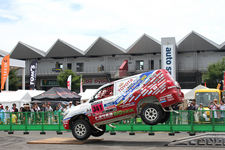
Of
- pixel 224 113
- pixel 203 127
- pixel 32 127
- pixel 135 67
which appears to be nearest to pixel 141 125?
pixel 203 127

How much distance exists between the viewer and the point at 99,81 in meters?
55.2

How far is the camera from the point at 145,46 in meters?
52.5

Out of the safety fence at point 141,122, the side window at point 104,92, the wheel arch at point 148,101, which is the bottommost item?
the safety fence at point 141,122

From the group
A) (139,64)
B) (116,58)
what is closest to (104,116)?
(139,64)

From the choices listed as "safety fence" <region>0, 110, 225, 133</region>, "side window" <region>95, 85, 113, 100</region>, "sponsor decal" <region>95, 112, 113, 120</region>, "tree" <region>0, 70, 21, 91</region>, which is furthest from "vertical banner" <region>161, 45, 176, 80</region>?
"tree" <region>0, 70, 21, 91</region>

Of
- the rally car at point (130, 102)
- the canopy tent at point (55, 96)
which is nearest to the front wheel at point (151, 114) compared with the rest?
the rally car at point (130, 102)

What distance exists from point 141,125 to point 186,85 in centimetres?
3811

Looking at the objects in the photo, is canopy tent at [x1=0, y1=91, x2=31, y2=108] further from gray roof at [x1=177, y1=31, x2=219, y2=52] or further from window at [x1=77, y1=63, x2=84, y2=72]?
gray roof at [x1=177, y1=31, x2=219, y2=52]

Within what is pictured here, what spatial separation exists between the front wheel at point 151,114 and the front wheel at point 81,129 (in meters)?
2.47

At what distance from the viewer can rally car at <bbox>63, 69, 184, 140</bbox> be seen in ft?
38.1

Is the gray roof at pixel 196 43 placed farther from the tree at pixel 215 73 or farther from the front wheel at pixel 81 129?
the front wheel at pixel 81 129

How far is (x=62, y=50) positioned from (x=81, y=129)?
44198mm

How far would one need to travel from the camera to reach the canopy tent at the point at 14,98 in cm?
2667

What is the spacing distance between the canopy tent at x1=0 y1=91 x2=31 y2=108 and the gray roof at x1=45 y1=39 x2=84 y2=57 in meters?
28.2
